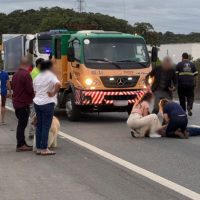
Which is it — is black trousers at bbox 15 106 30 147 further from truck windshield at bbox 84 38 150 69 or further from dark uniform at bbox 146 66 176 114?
dark uniform at bbox 146 66 176 114

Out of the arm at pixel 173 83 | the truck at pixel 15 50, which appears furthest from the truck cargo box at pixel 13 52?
the arm at pixel 173 83

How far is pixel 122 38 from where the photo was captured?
1641 centimetres

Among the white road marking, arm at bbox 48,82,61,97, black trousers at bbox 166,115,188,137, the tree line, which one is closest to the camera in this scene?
the white road marking

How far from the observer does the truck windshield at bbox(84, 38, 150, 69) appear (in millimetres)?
15773

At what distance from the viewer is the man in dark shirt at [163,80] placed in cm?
1526

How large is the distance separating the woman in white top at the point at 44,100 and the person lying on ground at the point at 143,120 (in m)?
2.59

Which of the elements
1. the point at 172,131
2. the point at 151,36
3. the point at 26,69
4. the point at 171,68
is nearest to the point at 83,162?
the point at 26,69

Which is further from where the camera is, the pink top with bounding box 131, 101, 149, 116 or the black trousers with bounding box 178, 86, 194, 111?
the black trousers with bounding box 178, 86, 194, 111

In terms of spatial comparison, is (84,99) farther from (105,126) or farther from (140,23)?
(140,23)

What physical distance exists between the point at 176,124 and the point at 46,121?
10.7 feet

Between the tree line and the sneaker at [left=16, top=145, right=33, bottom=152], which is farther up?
the tree line

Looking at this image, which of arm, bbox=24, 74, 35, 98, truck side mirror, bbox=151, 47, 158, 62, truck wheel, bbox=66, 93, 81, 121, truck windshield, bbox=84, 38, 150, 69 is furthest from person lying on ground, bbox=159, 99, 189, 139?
truck side mirror, bbox=151, 47, 158, 62

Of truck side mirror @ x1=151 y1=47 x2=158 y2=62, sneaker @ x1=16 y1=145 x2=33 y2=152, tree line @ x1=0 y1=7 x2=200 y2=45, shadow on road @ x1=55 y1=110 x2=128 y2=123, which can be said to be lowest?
shadow on road @ x1=55 y1=110 x2=128 y2=123

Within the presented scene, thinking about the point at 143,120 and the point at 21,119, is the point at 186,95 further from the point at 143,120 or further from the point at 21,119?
the point at 21,119
